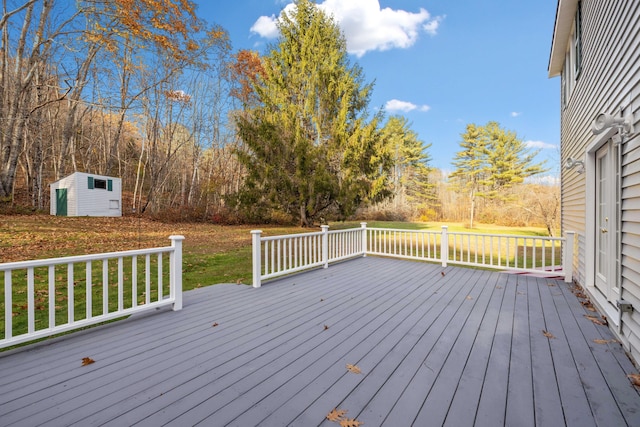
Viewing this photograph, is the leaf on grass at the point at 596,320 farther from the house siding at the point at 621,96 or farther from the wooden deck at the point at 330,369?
the house siding at the point at 621,96

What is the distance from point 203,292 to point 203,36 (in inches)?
566

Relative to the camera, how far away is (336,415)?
1612mm

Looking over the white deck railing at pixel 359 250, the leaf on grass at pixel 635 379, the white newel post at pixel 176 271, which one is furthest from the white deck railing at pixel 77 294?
the leaf on grass at pixel 635 379

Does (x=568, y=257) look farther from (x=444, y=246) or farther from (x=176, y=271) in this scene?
(x=176, y=271)

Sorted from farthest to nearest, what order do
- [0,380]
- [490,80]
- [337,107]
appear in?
[490,80], [337,107], [0,380]

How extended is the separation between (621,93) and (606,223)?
1487 mm

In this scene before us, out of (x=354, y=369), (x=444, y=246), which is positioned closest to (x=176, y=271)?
(x=354, y=369)

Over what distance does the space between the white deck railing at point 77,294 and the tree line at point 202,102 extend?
23.0ft

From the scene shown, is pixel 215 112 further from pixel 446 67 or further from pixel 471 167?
pixel 471 167

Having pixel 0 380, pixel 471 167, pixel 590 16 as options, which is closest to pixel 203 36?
pixel 590 16

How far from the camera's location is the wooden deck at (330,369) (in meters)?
1.64

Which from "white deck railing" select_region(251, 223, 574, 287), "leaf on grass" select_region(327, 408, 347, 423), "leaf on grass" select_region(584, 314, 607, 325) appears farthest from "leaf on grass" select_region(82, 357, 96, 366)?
"leaf on grass" select_region(584, 314, 607, 325)

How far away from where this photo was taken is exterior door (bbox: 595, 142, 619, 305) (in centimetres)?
298

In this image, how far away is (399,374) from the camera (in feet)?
6.72
